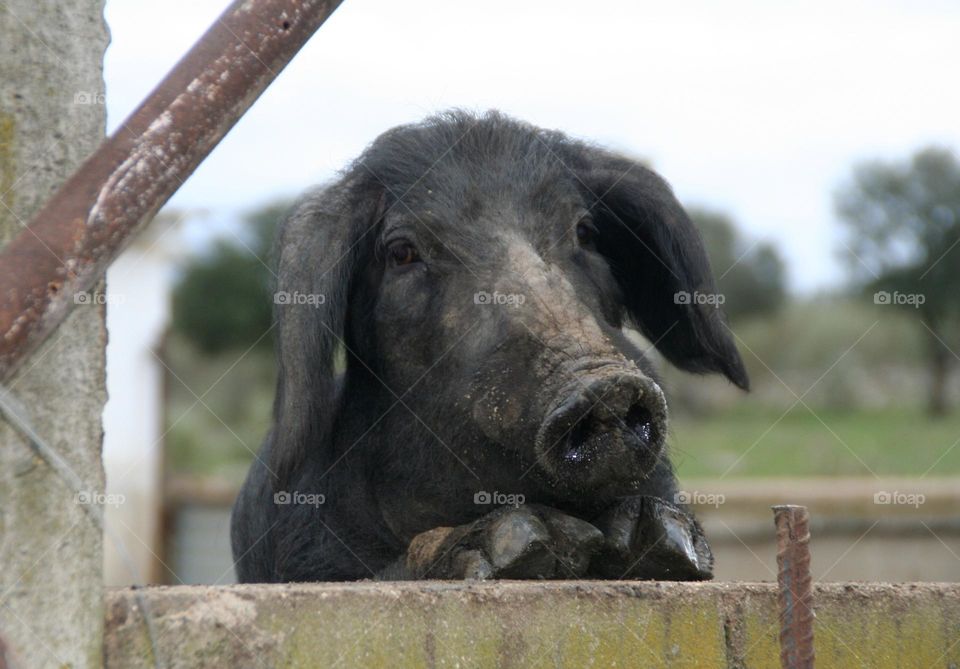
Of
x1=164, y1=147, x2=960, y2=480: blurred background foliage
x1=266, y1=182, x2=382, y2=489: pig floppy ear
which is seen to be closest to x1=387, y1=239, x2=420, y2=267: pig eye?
x1=266, y1=182, x2=382, y2=489: pig floppy ear

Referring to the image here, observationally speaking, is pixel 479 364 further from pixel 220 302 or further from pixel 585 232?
pixel 220 302

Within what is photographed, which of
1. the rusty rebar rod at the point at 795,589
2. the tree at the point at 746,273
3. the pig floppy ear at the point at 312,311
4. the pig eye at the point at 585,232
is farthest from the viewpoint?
the tree at the point at 746,273

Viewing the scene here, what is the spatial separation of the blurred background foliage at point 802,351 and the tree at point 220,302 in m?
0.04

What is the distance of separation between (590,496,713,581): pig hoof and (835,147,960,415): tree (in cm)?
1311

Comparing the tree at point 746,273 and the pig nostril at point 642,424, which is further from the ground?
the tree at point 746,273

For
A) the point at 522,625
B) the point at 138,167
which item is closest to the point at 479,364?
the point at 522,625

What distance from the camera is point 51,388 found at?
250 cm

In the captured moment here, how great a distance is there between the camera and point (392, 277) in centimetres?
491

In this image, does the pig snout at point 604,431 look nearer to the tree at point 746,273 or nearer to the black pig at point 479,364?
the black pig at point 479,364

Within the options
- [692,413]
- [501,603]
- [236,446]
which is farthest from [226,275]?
[501,603]

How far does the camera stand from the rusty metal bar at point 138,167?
223 cm

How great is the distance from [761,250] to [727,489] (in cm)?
1966

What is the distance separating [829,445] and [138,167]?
78.7 feet

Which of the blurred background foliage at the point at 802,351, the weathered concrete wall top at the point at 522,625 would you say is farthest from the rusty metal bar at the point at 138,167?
the blurred background foliage at the point at 802,351
